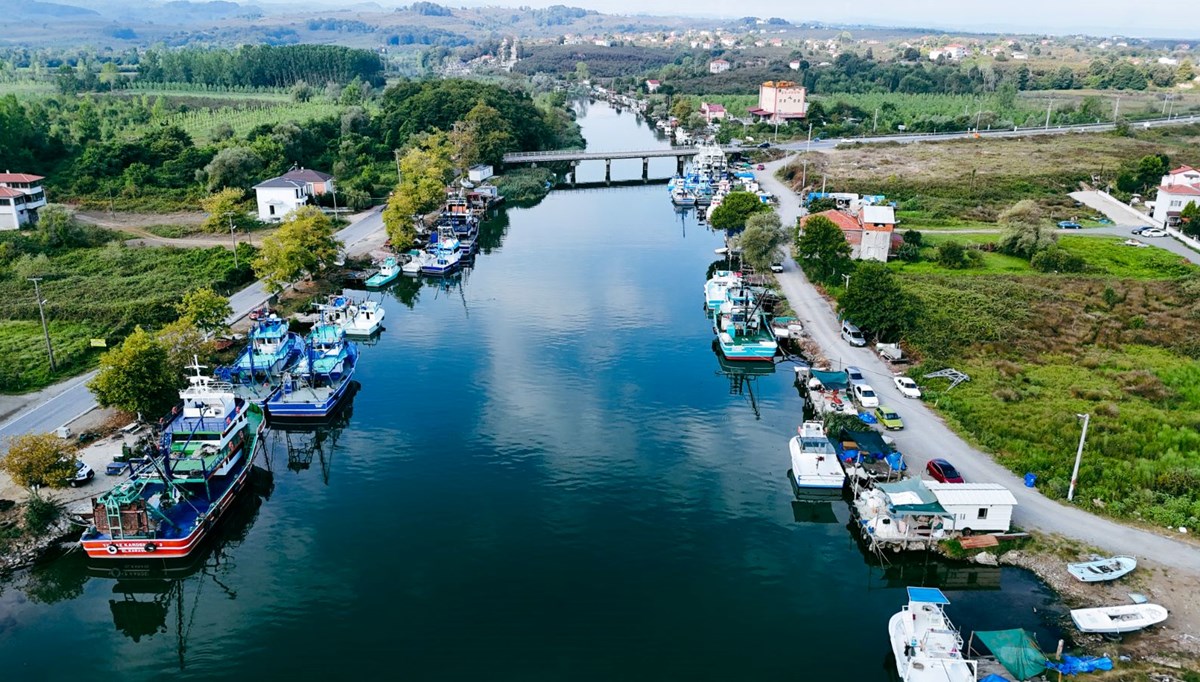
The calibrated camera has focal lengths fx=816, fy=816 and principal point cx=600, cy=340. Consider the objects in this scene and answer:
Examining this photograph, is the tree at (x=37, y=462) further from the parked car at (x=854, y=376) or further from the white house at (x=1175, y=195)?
the white house at (x=1175, y=195)

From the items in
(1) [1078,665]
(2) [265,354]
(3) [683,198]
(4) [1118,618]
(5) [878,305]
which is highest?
(5) [878,305]

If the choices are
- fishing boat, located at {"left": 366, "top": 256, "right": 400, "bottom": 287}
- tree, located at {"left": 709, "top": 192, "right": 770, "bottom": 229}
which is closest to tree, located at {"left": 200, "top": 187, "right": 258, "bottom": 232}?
fishing boat, located at {"left": 366, "top": 256, "right": 400, "bottom": 287}

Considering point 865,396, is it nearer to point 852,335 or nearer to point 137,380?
point 852,335

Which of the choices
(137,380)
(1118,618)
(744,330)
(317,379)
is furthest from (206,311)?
(1118,618)

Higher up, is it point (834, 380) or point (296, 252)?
point (296, 252)

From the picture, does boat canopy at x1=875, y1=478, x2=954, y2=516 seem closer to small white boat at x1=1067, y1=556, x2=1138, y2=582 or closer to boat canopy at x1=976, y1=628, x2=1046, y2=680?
small white boat at x1=1067, y1=556, x2=1138, y2=582

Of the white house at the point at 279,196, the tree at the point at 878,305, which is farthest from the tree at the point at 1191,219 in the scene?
the white house at the point at 279,196
